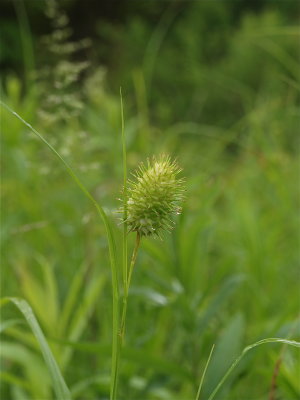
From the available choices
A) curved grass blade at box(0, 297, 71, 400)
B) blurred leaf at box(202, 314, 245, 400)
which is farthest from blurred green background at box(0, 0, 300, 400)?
curved grass blade at box(0, 297, 71, 400)

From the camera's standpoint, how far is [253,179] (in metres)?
2.66

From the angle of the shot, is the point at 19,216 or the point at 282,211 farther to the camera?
the point at 282,211

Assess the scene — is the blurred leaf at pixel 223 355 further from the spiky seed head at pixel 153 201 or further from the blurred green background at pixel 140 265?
the spiky seed head at pixel 153 201

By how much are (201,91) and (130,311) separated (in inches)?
155

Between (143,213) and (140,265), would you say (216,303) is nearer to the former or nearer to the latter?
(140,265)

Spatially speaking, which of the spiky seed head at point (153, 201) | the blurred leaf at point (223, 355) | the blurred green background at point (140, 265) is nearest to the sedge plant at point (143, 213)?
the spiky seed head at point (153, 201)

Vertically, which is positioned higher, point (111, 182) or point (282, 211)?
point (111, 182)

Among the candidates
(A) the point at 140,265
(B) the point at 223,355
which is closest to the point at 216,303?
(B) the point at 223,355

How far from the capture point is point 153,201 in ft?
2.08

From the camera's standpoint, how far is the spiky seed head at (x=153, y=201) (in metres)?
0.63

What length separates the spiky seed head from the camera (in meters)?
0.63

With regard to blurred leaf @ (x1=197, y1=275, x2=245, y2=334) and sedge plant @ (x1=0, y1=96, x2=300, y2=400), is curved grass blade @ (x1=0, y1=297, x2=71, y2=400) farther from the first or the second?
blurred leaf @ (x1=197, y1=275, x2=245, y2=334)

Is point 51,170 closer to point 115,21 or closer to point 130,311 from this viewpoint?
point 130,311

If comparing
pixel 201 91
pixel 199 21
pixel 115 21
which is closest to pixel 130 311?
pixel 201 91
